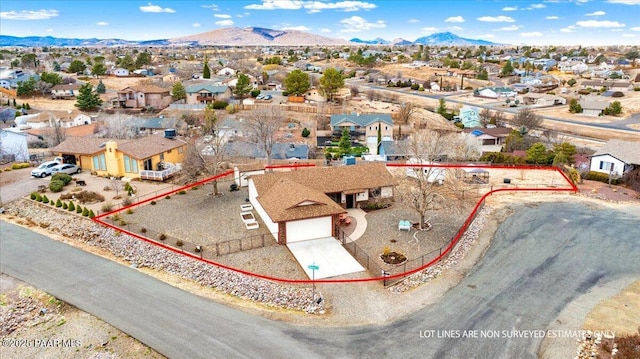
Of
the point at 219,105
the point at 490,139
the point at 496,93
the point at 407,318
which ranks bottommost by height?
the point at 407,318

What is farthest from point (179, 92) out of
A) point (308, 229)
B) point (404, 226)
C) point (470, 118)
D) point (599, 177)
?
point (599, 177)

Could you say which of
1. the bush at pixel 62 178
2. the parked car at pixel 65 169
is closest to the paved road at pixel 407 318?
the bush at pixel 62 178

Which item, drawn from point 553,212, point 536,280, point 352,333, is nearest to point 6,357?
point 352,333

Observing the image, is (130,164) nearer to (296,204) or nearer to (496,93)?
(296,204)

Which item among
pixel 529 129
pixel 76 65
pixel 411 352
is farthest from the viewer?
pixel 76 65

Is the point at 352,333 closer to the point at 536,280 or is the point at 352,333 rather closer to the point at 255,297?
the point at 255,297

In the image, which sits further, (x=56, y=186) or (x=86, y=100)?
(x=86, y=100)

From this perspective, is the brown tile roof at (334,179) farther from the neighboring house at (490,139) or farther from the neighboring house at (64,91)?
the neighboring house at (64,91)
